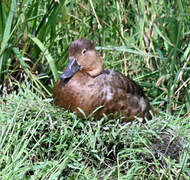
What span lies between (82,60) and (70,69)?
0.13m

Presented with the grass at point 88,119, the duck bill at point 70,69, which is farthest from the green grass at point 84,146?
the duck bill at point 70,69

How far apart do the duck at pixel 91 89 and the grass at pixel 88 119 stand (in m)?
0.07

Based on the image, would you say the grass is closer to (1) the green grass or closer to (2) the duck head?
(1) the green grass

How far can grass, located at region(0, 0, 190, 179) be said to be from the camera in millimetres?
2209

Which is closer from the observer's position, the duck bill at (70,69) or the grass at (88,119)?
the grass at (88,119)

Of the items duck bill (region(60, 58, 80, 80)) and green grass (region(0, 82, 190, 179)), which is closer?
green grass (region(0, 82, 190, 179))

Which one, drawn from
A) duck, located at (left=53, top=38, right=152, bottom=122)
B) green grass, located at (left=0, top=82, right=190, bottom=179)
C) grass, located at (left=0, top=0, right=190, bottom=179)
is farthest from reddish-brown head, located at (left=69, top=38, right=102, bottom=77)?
green grass, located at (left=0, top=82, right=190, bottom=179)

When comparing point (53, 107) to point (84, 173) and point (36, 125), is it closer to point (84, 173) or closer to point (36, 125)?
point (36, 125)

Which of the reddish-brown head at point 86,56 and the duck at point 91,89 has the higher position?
the reddish-brown head at point 86,56

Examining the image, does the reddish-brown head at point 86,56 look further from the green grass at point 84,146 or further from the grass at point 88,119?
the green grass at point 84,146

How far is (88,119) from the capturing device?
2514mm

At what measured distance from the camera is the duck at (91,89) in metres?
2.52

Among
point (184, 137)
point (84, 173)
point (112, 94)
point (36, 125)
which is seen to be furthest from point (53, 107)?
point (184, 137)

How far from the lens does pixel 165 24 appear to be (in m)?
3.35
